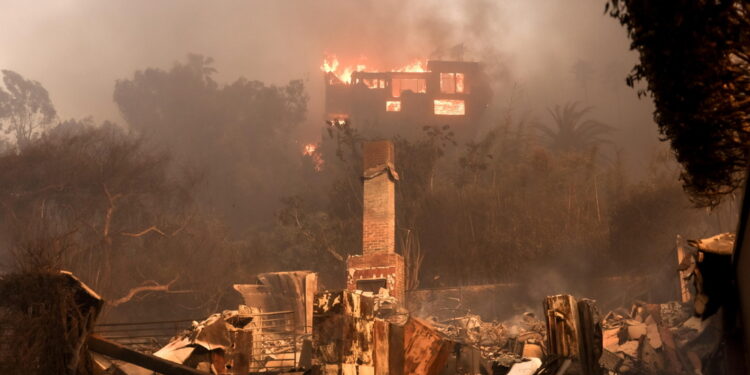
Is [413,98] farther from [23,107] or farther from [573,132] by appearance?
[23,107]

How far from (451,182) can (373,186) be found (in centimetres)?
1448

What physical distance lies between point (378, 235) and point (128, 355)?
15025 mm

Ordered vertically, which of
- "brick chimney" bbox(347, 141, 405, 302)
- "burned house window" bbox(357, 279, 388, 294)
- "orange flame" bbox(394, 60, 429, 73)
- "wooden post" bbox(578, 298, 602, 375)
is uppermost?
"orange flame" bbox(394, 60, 429, 73)

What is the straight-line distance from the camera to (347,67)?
63062 millimetres

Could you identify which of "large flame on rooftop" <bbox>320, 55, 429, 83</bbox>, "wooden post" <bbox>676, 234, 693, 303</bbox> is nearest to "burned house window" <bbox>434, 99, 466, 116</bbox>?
"large flame on rooftop" <bbox>320, 55, 429, 83</bbox>

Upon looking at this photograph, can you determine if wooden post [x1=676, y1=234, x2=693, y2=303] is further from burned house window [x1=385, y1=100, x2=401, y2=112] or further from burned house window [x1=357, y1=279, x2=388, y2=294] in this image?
burned house window [x1=385, y1=100, x2=401, y2=112]

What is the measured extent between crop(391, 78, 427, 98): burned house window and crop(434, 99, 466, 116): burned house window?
2.05 m

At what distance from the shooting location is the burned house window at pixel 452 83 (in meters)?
51.9

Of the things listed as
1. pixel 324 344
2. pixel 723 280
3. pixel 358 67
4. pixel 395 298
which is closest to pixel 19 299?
pixel 324 344

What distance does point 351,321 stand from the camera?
960cm

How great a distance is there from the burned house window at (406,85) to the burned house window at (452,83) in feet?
5.19

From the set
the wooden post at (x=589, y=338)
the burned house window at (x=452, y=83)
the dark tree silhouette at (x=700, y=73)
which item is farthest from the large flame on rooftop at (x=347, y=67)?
the dark tree silhouette at (x=700, y=73)

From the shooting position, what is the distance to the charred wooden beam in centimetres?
755

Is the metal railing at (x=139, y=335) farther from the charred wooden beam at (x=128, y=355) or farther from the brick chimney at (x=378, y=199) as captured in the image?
the brick chimney at (x=378, y=199)
